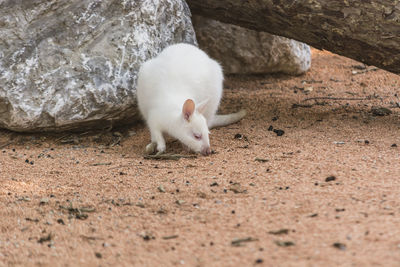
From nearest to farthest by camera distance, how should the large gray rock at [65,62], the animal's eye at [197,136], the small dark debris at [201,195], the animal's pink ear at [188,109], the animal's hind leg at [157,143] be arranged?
the small dark debris at [201,195] → the animal's pink ear at [188,109] → the animal's eye at [197,136] → the animal's hind leg at [157,143] → the large gray rock at [65,62]

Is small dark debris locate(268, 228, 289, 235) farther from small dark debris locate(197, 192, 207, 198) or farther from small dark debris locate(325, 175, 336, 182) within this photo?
small dark debris locate(325, 175, 336, 182)

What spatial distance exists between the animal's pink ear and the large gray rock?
1057 millimetres

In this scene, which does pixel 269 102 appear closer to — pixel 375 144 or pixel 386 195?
pixel 375 144

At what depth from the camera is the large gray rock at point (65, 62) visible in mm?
5082

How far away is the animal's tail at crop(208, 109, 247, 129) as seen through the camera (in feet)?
18.1

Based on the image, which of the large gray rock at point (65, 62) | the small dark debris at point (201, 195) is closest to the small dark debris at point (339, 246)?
the small dark debris at point (201, 195)

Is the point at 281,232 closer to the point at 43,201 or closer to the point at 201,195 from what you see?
the point at 201,195

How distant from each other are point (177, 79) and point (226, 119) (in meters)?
0.86

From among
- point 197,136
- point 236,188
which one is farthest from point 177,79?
point 236,188

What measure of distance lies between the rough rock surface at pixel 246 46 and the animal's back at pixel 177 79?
2.24m

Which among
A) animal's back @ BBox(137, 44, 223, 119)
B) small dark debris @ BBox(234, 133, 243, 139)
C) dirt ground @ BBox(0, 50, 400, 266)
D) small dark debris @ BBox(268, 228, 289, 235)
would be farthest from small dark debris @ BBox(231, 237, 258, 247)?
small dark debris @ BBox(234, 133, 243, 139)

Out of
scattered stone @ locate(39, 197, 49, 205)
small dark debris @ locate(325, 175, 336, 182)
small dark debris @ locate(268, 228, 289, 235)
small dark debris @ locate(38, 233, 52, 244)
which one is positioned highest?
small dark debris @ locate(268, 228, 289, 235)

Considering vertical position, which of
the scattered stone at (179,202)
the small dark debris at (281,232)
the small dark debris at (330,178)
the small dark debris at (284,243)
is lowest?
the scattered stone at (179,202)

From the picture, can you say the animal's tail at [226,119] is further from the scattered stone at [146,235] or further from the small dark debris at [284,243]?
the small dark debris at [284,243]
